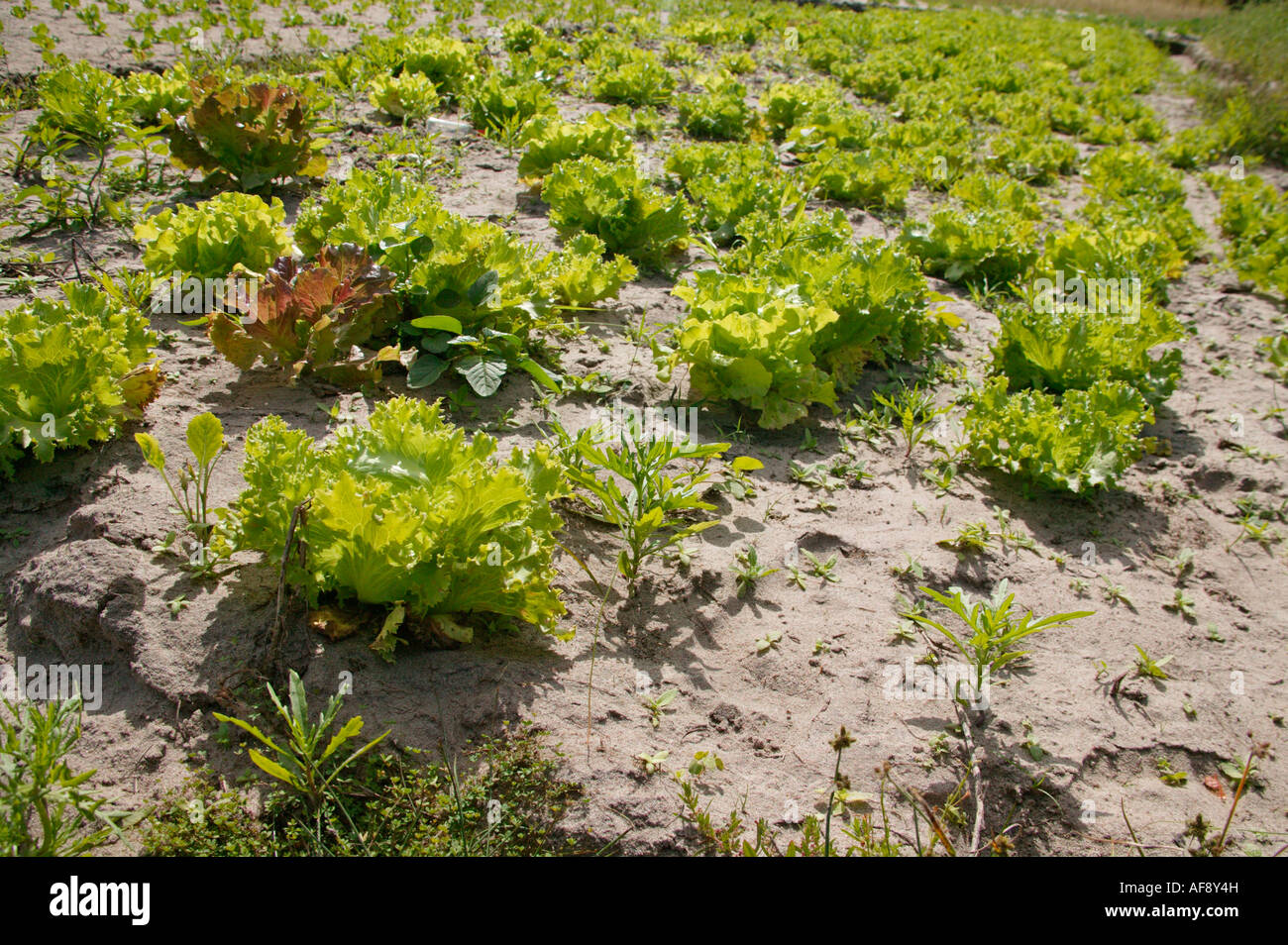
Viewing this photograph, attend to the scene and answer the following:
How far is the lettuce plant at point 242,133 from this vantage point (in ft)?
16.5

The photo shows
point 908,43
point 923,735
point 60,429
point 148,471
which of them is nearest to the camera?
point 923,735

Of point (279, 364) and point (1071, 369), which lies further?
point (1071, 369)

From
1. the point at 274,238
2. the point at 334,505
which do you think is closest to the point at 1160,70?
the point at 274,238

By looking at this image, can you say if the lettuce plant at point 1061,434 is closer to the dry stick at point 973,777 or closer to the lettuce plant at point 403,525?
the dry stick at point 973,777

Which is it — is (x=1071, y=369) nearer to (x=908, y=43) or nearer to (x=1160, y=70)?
(x=908, y=43)

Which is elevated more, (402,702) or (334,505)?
(334,505)

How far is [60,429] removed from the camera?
2934mm

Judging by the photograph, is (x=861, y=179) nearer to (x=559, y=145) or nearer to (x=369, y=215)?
(x=559, y=145)

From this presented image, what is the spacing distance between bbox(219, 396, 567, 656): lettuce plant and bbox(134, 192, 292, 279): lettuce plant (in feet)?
5.92

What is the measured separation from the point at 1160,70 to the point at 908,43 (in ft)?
16.3

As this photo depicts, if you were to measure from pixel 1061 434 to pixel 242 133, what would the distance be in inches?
199

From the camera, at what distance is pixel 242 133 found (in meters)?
5.07

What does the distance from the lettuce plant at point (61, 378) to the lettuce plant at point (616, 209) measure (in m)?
2.79
